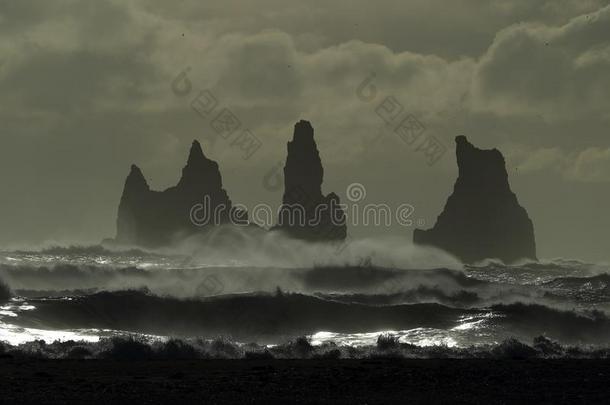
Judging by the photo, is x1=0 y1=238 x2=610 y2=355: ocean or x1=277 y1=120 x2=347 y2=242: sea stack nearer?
x1=0 y1=238 x2=610 y2=355: ocean

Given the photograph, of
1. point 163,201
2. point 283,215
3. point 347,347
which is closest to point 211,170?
point 163,201

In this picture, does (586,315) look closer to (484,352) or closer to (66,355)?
(484,352)

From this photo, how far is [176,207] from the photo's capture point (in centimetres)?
13262

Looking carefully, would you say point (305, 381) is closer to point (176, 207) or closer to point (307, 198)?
point (307, 198)

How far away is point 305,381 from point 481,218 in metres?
107

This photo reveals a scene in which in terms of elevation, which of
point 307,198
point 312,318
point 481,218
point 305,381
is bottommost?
point 305,381

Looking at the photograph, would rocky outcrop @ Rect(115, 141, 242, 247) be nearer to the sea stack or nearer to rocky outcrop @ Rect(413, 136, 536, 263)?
the sea stack

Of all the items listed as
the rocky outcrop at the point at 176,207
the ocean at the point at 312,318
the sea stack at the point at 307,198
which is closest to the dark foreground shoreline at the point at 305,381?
the ocean at the point at 312,318

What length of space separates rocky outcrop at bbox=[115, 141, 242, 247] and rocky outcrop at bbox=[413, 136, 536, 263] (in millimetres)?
26838

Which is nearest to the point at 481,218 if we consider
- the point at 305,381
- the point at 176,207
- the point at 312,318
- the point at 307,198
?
the point at 307,198

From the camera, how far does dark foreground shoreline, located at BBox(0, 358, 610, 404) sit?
62.5 feet

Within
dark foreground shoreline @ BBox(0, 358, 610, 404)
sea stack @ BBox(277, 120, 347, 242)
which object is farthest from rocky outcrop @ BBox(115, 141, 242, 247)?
dark foreground shoreline @ BBox(0, 358, 610, 404)

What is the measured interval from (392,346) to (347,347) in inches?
54.2

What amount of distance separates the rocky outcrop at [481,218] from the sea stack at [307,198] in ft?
56.6
